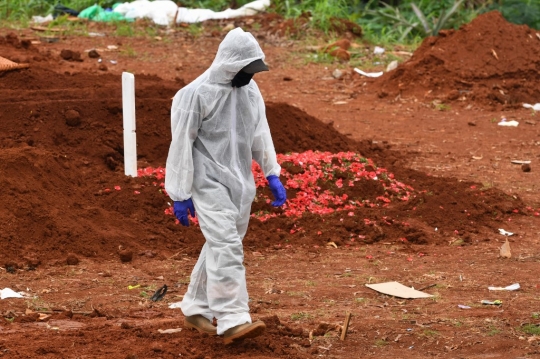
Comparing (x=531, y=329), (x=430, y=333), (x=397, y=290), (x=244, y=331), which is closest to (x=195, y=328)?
(x=244, y=331)

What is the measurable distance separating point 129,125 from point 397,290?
3142 mm

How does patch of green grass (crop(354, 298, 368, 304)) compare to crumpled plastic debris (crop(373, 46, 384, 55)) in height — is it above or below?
above

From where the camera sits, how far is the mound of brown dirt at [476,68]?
547 inches

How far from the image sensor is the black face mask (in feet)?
17.4

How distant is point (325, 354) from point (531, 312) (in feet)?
4.96

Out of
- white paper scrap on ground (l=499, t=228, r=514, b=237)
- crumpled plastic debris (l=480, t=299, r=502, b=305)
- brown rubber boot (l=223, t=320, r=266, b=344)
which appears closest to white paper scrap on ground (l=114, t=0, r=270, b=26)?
white paper scrap on ground (l=499, t=228, r=514, b=237)

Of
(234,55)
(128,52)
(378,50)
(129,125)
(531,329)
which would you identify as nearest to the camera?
(234,55)

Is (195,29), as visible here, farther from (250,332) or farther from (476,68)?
(250,332)

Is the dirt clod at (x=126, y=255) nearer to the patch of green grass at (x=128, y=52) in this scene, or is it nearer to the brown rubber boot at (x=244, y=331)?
the brown rubber boot at (x=244, y=331)

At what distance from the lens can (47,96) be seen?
998 centimetres

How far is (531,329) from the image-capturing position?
5730 millimetres

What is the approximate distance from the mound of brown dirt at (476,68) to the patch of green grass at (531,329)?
323 inches

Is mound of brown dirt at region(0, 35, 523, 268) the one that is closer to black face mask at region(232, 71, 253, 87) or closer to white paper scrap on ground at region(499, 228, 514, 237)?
white paper scrap on ground at region(499, 228, 514, 237)

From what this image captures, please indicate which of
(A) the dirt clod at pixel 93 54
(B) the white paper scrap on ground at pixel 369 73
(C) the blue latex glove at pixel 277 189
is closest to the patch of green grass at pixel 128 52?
(A) the dirt clod at pixel 93 54
